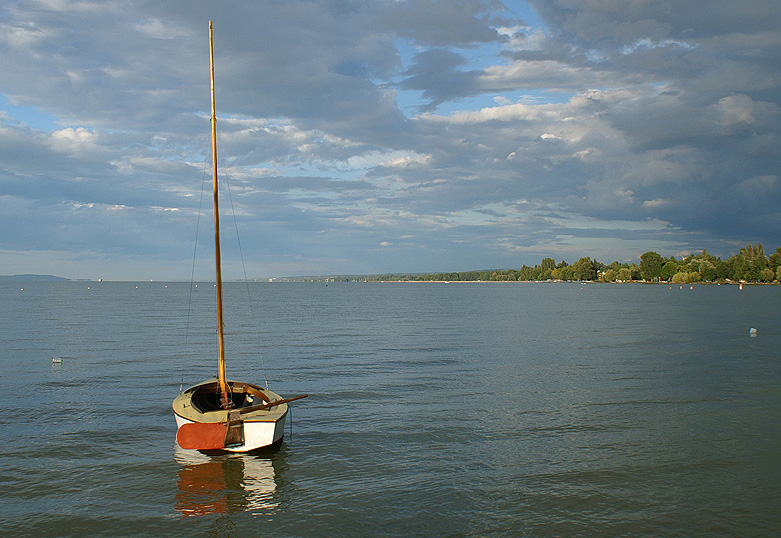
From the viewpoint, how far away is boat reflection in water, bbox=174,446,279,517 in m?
17.9

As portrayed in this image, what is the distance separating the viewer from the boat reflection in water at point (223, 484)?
17.9 metres

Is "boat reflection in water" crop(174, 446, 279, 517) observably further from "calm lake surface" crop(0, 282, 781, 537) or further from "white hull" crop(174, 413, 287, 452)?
"white hull" crop(174, 413, 287, 452)

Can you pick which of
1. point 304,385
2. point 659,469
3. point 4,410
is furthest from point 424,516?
point 4,410

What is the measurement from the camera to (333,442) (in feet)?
79.2

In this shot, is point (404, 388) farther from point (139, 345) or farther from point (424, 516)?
point (139, 345)

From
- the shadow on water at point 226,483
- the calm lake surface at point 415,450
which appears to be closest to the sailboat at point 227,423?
the shadow on water at point 226,483

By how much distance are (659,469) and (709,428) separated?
23.6ft

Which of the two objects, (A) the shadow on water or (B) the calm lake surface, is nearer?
(B) the calm lake surface

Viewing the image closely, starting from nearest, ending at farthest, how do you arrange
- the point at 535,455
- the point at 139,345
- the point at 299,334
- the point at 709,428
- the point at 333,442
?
1. the point at 535,455
2. the point at 333,442
3. the point at 709,428
4. the point at 139,345
5. the point at 299,334

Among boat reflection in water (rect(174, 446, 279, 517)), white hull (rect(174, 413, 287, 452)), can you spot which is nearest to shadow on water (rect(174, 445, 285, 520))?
boat reflection in water (rect(174, 446, 279, 517))

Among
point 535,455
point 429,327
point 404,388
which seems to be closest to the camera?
point 535,455

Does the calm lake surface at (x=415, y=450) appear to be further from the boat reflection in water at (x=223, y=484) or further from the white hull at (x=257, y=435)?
the white hull at (x=257, y=435)

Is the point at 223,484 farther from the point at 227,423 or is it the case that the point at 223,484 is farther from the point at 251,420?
the point at 251,420

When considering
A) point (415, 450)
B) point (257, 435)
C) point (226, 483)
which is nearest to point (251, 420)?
point (257, 435)
